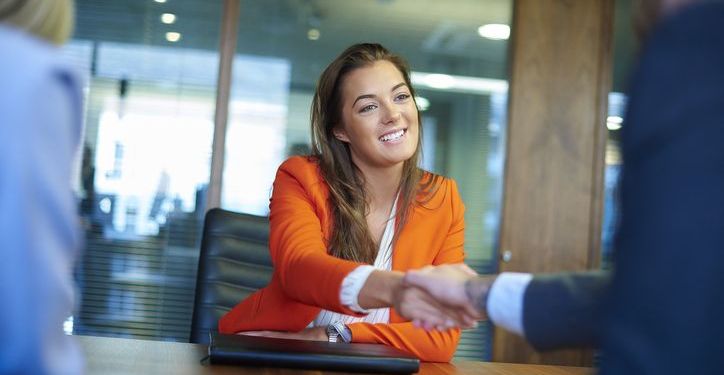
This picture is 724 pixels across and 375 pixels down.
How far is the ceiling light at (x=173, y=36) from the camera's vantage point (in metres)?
3.96

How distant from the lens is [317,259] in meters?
1.87

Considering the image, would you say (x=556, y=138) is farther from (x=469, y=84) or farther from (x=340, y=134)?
(x=340, y=134)

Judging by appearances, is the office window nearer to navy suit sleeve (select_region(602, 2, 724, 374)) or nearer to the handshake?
the handshake

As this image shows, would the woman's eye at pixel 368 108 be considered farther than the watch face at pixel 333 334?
Yes

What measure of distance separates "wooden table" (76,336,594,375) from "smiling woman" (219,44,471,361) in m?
0.13

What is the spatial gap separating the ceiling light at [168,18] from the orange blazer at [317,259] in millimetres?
1864

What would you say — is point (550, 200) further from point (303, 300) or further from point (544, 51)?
point (303, 300)

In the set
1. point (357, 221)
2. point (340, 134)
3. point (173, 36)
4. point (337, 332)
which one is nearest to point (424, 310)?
point (337, 332)

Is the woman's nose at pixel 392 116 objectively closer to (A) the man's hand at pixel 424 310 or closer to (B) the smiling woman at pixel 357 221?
(B) the smiling woman at pixel 357 221

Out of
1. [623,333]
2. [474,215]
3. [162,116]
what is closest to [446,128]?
[474,215]

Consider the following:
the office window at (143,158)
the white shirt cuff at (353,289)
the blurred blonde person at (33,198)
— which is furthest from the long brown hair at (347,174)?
the office window at (143,158)

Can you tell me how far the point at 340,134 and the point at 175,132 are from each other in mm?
1715

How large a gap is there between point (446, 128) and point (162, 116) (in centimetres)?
137

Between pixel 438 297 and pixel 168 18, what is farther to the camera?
pixel 168 18
